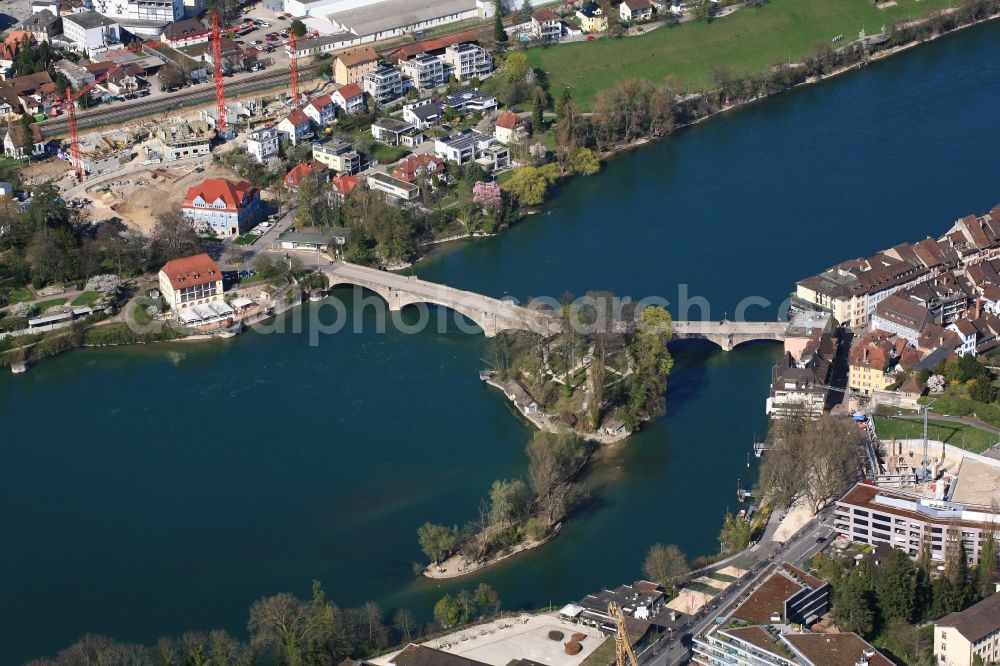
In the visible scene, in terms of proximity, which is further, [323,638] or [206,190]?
[206,190]

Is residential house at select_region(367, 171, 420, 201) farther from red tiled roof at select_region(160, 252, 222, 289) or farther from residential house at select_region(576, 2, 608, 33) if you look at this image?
residential house at select_region(576, 2, 608, 33)

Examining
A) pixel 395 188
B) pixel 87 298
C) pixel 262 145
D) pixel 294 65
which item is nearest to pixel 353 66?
pixel 294 65

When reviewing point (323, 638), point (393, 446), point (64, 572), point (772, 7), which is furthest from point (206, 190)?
point (772, 7)

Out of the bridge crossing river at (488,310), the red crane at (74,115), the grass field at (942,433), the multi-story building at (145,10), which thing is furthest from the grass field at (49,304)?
the grass field at (942,433)

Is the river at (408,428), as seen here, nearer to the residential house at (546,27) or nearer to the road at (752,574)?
the road at (752,574)

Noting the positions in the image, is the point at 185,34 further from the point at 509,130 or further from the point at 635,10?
the point at 635,10

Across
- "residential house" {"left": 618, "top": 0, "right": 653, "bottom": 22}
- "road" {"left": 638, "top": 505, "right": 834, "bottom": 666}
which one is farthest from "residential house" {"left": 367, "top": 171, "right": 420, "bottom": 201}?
"road" {"left": 638, "top": 505, "right": 834, "bottom": 666}

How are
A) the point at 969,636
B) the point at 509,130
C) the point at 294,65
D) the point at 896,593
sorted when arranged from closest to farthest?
1. the point at 969,636
2. the point at 896,593
3. the point at 509,130
4. the point at 294,65

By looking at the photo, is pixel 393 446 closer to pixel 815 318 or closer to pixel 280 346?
pixel 280 346
